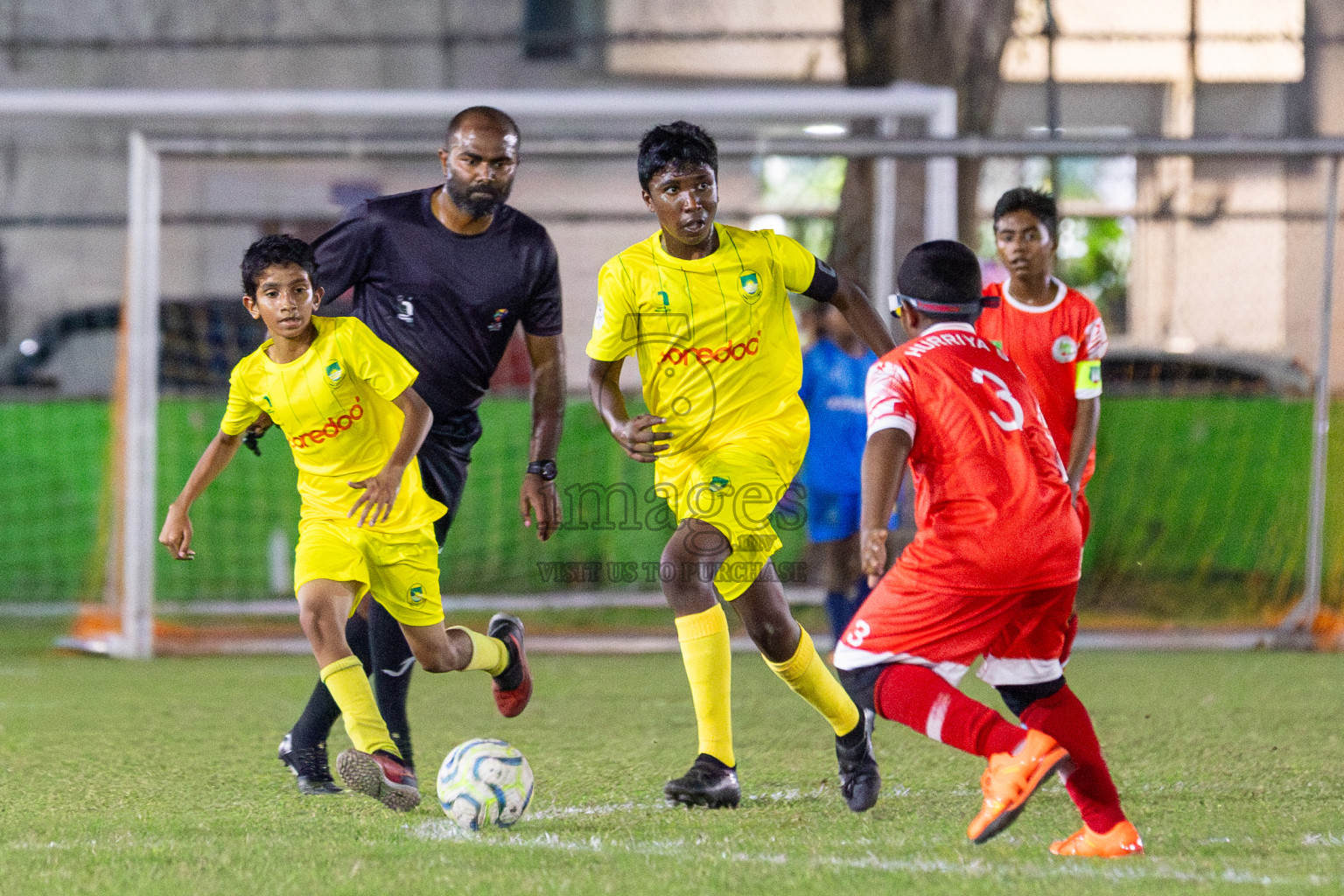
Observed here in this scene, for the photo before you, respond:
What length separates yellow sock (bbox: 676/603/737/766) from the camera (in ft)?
14.1

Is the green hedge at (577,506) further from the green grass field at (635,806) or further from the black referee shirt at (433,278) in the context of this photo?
the black referee shirt at (433,278)

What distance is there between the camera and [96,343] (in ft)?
45.0

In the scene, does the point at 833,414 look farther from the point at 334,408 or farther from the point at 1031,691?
the point at 1031,691

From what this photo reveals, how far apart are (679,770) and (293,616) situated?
17.4ft

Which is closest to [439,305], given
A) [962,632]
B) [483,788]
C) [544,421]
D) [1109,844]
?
[544,421]

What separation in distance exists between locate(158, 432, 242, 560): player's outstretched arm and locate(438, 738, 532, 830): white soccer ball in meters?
0.97

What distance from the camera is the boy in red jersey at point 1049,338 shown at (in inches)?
201

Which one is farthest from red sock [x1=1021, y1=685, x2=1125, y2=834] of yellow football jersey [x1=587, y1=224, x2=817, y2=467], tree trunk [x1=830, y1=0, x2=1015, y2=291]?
tree trunk [x1=830, y1=0, x2=1015, y2=291]

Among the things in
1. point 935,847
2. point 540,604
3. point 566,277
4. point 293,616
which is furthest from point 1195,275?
point 935,847

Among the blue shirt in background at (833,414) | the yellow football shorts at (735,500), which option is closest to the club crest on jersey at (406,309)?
the yellow football shorts at (735,500)

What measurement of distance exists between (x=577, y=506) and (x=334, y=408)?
221 inches

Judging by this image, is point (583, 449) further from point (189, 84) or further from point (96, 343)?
point (189, 84)

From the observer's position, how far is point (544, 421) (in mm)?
4703

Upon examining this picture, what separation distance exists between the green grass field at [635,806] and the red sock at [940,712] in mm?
267
